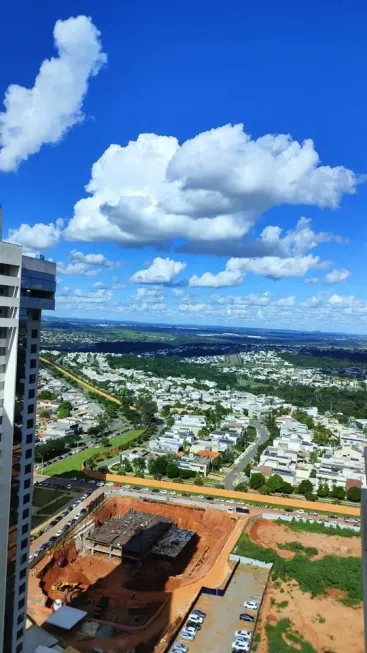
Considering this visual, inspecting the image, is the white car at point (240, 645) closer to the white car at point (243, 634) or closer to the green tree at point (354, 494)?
the white car at point (243, 634)

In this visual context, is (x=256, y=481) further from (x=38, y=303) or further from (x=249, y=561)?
(x=38, y=303)

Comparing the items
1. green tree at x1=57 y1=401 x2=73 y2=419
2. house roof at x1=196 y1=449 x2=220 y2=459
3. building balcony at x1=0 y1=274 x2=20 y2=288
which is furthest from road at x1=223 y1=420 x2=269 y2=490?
building balcony at x1=0 y1=274 x2=20 y2=288

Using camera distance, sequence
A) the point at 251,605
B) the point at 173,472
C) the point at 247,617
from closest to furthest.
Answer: the point at 247,617
the point at 251,605
the point at 173,472

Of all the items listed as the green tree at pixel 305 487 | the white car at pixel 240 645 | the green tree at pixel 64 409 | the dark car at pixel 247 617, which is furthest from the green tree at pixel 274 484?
the green tree at pixel 64 409

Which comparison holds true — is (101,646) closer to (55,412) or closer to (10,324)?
Result: (10,324)

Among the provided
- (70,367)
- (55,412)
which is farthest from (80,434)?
(70,367)

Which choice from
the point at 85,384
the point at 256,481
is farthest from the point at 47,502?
the point at 85,384
